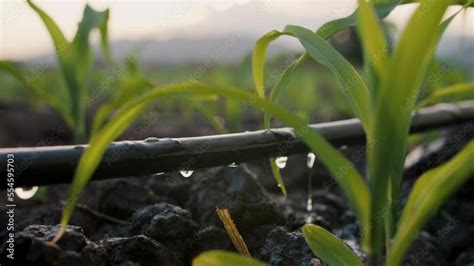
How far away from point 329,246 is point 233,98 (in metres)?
0.29

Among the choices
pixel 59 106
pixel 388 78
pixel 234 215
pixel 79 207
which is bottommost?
pixel 388 78

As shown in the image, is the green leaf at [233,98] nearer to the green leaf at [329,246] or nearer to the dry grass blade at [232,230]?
the green leaf at [329,246]

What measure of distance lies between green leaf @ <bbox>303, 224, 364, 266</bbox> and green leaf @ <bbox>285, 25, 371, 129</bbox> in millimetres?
187

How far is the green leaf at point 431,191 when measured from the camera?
0.78 metres

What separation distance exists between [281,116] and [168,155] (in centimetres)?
44

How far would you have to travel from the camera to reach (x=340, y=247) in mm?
934

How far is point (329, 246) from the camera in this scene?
0.94 meters

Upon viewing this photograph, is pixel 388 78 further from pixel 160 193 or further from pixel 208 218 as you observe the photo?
pixel 160 193

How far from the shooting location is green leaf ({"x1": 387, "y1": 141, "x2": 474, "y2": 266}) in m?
0.78

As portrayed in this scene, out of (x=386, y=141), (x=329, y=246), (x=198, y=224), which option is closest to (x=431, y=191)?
(x=386, y=141)

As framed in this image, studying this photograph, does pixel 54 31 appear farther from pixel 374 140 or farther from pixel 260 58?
pixel 374 140

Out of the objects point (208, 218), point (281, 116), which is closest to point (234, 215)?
point (208, 218)

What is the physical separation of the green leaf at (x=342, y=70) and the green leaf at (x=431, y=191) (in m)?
0.16

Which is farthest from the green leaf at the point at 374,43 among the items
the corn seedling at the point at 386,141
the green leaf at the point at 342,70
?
the green leaf at the point at 342,70
